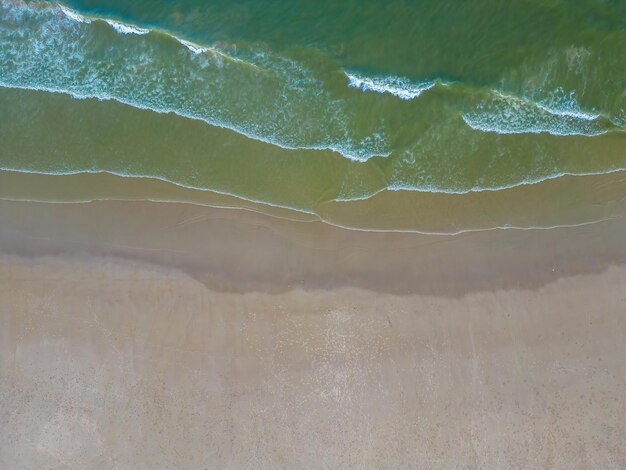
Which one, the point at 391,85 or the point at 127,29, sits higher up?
the point at 127,29

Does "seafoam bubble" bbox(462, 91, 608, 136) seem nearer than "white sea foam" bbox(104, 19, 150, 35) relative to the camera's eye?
Yes

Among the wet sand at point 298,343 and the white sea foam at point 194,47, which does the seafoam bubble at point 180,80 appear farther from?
the wet sand at point 298,343

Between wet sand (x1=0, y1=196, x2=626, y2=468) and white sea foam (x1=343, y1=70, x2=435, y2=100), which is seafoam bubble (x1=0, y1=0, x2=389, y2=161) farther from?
wet sand (x1=0, y1=196, x2=626, y2=468)

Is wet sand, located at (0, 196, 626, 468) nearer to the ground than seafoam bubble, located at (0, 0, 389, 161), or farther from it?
nearer to the ground

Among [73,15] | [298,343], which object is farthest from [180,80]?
[298,343]

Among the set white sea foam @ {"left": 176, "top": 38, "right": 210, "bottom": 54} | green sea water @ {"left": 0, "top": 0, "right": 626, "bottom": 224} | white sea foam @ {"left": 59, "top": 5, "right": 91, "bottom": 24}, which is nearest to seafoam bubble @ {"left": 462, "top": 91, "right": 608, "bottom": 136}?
green sea water @ {"left": 0, "top": 0, "right": 626, "bottom": 224}

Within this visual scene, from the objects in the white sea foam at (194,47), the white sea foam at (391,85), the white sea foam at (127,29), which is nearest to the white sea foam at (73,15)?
the white sea foam at (127,29)

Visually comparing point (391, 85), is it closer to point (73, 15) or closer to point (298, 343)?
point (298, 343)
